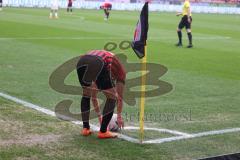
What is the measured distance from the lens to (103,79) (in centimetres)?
694

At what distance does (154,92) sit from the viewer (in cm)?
1057

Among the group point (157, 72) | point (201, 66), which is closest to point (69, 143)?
point (157, 72)

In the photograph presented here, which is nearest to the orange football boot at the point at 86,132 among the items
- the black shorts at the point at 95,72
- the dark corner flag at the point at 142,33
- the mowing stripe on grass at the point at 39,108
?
the mowing stripe on grass at the point at 39,108

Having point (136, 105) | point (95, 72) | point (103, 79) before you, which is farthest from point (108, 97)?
point (136, 105)

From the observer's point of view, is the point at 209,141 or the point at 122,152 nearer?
the point at 122,152

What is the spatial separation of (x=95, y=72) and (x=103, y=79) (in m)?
0.15

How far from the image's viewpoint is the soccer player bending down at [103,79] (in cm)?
688

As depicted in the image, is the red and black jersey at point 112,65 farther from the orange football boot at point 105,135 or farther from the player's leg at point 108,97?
the orange football boot at point 105,135

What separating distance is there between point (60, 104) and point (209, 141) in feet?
9.83

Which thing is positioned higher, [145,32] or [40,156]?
[145,32]

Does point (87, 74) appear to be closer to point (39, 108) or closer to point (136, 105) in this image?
point (39, 108)

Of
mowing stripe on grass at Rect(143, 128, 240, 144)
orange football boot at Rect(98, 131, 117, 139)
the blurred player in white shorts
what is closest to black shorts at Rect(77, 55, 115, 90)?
orange football boot at Rect(98, 131, 117, 139)

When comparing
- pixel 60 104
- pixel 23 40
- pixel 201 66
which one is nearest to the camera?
pixel 60 104

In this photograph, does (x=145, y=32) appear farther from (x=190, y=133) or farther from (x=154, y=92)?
(x=154, y=92)
